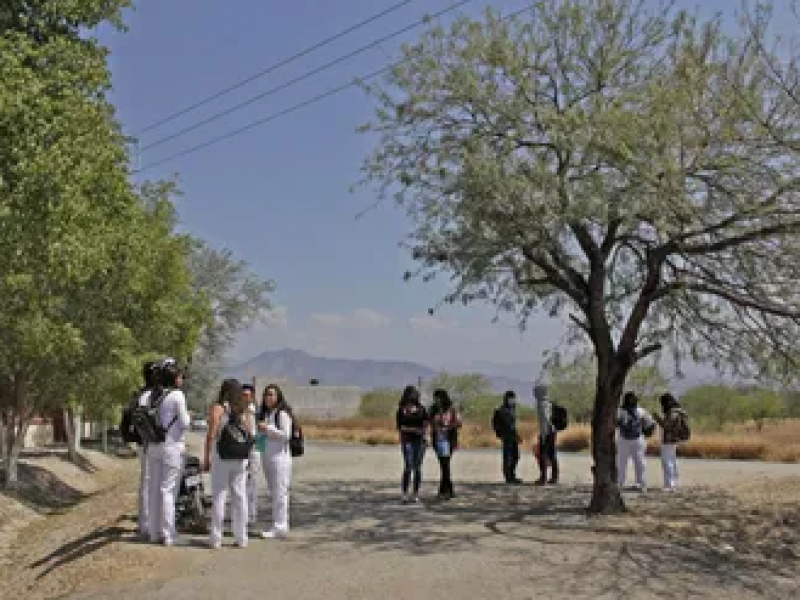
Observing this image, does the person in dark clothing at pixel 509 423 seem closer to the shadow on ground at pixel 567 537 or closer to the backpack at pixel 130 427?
the shadow on ground at pixel 567 537

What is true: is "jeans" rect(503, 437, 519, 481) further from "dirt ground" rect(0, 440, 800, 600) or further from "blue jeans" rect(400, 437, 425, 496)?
"blue jeans" rect(400, 437, 425, 496)

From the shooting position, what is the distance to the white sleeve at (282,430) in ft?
36.8

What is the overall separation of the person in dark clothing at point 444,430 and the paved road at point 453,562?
788 mm

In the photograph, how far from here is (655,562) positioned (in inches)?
395

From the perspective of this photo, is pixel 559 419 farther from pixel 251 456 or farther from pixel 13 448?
pixel 13 448

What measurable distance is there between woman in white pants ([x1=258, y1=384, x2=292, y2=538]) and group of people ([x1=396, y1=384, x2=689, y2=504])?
10.9 feet

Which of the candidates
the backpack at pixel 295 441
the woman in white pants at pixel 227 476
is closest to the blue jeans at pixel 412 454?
the backpack at pixel 295 441

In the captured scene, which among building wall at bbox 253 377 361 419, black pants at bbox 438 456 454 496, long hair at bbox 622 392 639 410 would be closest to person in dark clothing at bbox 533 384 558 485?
long hair at bbox 622 392 639 410

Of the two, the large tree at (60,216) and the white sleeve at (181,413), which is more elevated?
the large tree at (60,216)

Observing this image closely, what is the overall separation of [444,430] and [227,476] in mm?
5421

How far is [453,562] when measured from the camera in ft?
32.4

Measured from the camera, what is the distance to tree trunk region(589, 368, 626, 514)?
13.4 m

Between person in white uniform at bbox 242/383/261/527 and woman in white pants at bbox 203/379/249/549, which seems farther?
person in white uniform at bbox 242/383/261/527

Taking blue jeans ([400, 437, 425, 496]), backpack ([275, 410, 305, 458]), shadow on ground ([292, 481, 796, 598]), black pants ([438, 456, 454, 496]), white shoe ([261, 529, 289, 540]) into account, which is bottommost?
shadow on ground ([292, 481, 796, 598])
